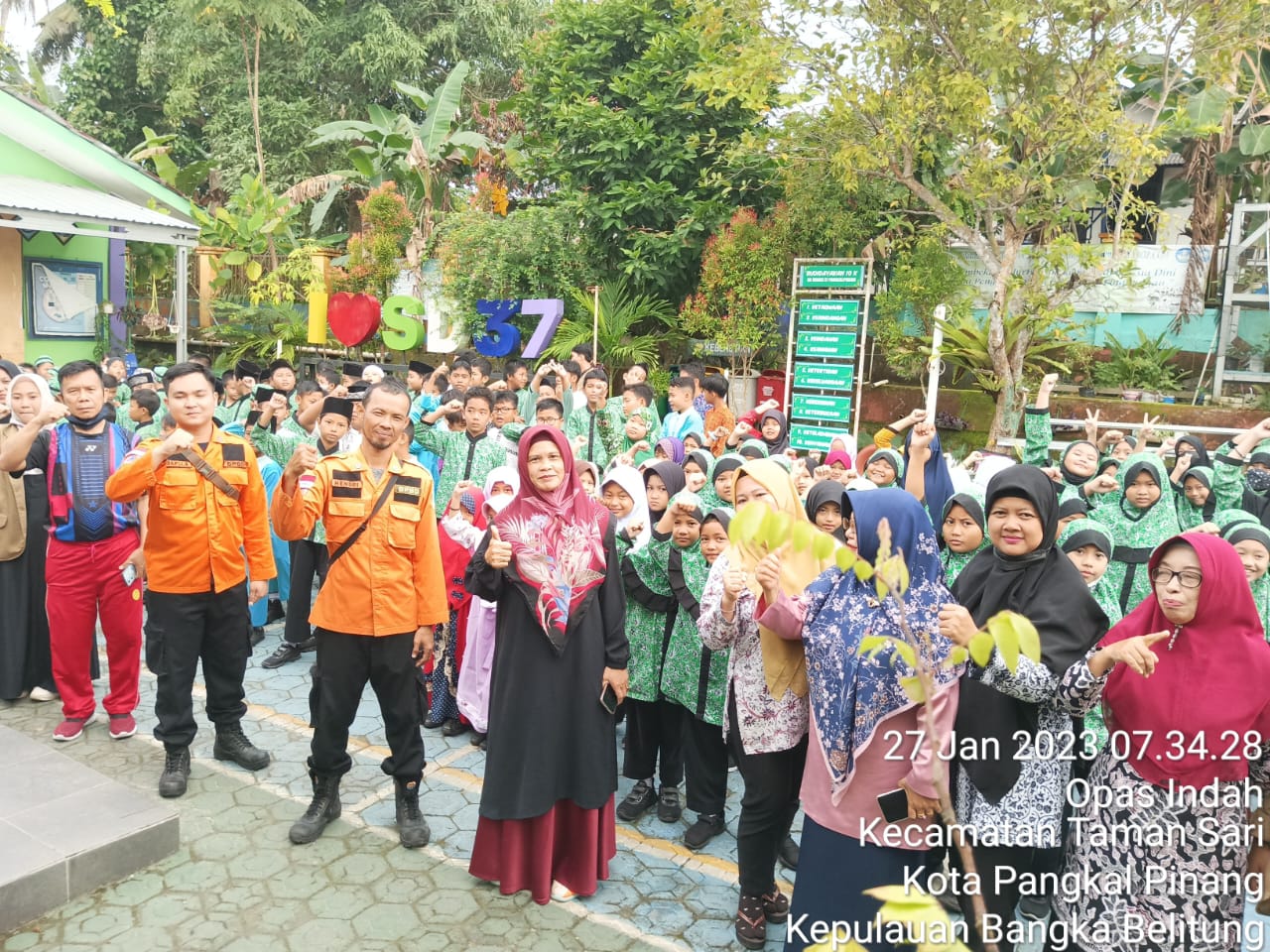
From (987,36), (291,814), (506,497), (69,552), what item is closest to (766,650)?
(506,497)

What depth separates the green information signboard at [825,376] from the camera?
34.5 ft

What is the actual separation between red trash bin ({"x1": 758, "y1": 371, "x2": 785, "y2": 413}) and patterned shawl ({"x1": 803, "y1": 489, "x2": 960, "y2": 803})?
8.54 metres

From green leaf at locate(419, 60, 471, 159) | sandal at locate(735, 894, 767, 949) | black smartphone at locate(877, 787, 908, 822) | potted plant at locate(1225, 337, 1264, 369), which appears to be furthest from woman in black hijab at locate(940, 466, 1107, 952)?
green leaf at locate(419, 60, 471, 159)

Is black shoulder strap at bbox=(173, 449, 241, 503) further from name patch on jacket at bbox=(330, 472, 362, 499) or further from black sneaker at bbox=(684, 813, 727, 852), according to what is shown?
black sneaker at bbox=(684, 813, 727, 852)

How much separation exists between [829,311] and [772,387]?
137 cm

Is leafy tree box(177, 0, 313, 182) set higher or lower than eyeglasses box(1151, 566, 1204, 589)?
higher

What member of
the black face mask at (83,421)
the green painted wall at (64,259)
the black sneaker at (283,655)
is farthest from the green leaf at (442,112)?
the black face mask at (83,421)

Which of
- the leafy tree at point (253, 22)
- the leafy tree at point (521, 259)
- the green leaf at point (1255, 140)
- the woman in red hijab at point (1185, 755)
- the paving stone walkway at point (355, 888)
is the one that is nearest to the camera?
the woman in red hijab at point (1185, 755)

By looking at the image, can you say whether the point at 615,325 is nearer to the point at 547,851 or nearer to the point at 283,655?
the point at 283,655

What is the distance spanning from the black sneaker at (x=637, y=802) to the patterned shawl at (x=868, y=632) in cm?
172

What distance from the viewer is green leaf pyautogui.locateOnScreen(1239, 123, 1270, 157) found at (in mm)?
11273

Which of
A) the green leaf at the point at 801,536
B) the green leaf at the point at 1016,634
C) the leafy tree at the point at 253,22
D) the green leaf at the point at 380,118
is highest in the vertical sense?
the leafy tree at the point at 253,22

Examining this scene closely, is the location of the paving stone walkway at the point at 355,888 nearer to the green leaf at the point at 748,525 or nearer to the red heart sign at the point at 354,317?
the green leaf at the point at 748,525

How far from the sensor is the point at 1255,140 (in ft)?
37.3
